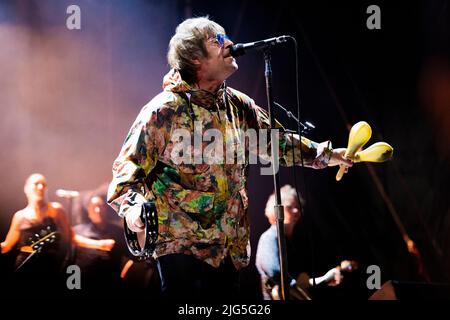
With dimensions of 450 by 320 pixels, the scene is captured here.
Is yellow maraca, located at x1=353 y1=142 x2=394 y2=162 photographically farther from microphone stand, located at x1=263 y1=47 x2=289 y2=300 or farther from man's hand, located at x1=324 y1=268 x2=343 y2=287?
man's hand, located at x1=324 y1=268 x2=343 y2=287

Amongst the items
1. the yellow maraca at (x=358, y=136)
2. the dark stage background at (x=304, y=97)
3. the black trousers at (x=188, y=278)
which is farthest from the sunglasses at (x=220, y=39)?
the dark stage background at (x=304, y=97)

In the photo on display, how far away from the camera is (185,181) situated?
2.30 m

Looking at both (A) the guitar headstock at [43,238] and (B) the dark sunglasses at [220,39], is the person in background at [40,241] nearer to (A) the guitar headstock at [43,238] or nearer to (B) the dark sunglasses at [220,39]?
(A) the guitar headstock at [43,238]

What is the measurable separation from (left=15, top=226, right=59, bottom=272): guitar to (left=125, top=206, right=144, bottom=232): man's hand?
12.3 ft

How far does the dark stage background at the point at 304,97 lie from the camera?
5.61 m

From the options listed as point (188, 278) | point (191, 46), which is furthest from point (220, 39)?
point (188, 278)

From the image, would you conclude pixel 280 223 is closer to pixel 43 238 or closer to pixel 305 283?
pixel 305 283

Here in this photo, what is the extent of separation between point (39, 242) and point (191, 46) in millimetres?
3665

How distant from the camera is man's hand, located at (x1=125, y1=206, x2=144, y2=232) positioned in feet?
6.55

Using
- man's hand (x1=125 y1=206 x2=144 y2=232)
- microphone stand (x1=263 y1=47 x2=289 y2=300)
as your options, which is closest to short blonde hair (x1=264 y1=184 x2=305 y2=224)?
microphone stand (x1=263 y1=47 x2=289 y2=300)

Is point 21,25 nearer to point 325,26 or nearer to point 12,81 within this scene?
point 12,81

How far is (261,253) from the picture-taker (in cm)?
494

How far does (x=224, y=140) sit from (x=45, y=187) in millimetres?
3753

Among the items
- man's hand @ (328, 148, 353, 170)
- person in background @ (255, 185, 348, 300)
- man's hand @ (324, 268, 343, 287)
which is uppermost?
man's hand @ (328, 148, 353, 170)
